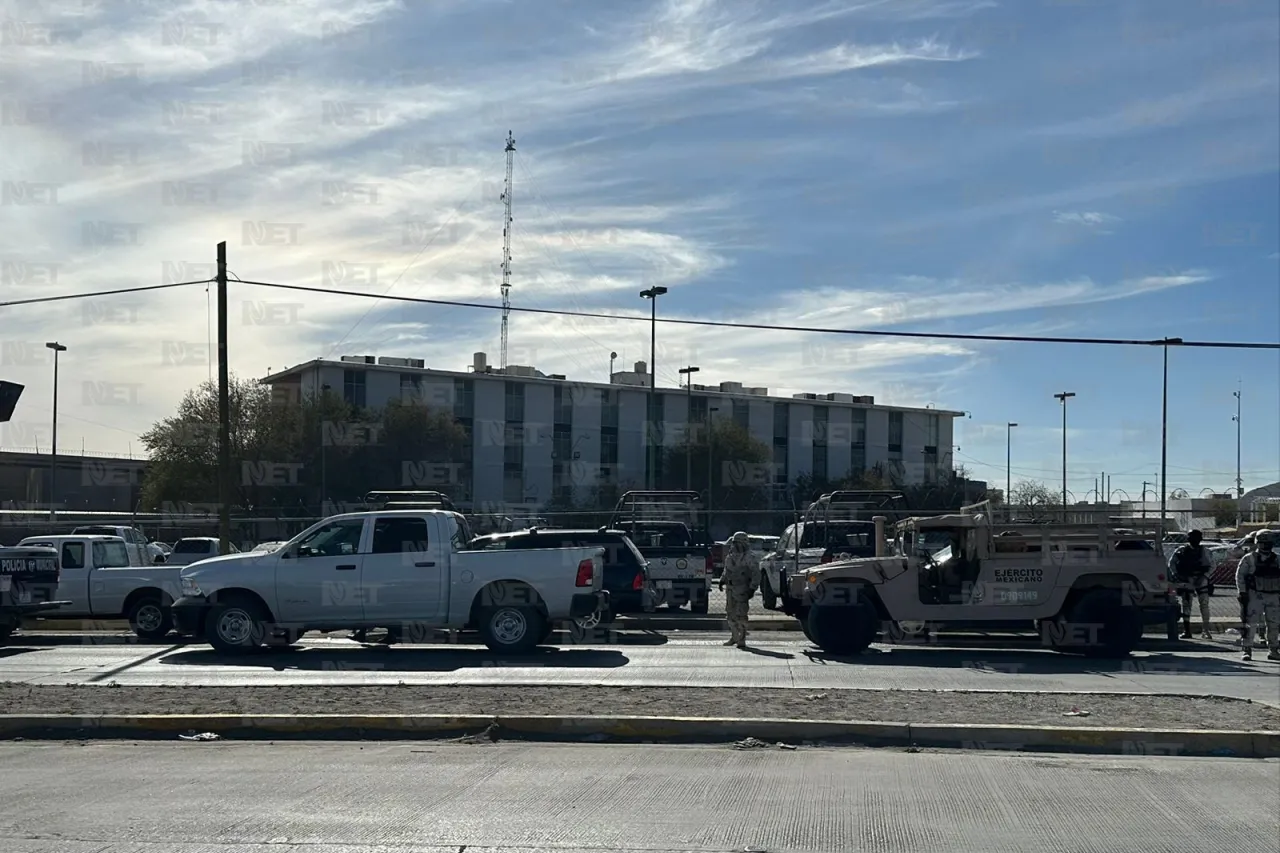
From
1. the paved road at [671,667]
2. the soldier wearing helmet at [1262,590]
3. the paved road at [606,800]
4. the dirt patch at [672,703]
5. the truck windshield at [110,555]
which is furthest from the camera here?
the truck windshield at [110,555]

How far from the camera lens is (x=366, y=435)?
56.0 metres

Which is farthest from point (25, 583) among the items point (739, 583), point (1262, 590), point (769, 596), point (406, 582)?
point (1262, 590)

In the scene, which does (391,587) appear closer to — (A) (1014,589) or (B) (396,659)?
(B) (396,659)

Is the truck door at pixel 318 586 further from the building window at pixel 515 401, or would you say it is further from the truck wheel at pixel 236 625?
the building window at pixel 515 401

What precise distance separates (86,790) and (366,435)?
158 feet

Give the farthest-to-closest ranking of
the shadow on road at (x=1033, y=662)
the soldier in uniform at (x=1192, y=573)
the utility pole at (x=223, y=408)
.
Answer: the utility pole at (x=223, y=408) < the soldier in uniform at (x=1192, y=573) < the shadow on road at (x=1033, y=662)

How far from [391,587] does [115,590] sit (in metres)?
6.05

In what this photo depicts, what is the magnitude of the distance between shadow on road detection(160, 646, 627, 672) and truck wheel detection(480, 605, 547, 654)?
167 millimetres

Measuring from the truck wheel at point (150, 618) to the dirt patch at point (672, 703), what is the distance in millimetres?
6919

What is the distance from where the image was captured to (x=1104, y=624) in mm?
17219

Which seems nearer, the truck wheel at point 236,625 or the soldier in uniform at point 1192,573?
the truck wheel at point 236,625

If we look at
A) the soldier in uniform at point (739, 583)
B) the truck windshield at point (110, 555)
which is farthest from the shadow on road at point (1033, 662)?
the truck windshield at point (110, 555)

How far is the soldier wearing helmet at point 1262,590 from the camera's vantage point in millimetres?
17688

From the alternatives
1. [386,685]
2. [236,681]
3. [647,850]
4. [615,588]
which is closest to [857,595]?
[615,588]
